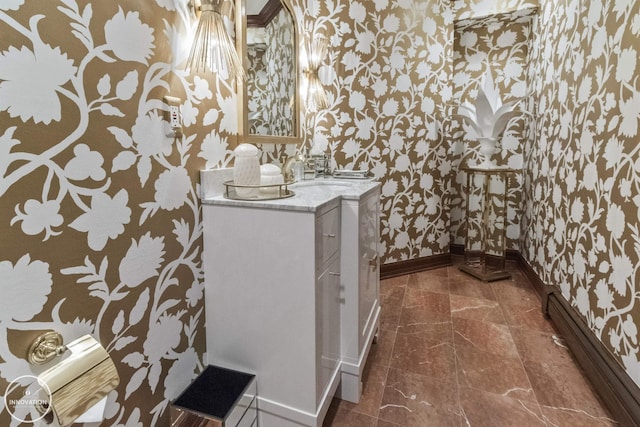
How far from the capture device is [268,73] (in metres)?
1.73

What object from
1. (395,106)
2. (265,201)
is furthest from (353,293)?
(395,106)

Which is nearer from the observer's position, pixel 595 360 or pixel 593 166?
pixel 595 360

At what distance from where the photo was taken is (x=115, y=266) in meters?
0.95

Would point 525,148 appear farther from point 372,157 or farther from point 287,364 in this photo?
point 287,364

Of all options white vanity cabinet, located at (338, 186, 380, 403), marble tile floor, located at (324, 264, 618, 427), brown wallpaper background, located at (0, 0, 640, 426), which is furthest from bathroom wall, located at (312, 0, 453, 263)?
white vanity cabinet, located at (338, 186, 380, 403)

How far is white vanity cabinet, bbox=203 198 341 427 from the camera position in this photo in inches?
45.4

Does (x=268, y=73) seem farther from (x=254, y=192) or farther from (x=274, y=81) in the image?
(x=254, y=192)

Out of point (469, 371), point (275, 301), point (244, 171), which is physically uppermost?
point (244, 171)

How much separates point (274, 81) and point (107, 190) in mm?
1154

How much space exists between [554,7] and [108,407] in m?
3.40

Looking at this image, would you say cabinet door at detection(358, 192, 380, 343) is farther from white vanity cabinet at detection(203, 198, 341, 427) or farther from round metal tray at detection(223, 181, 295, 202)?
round metal tray at detection(223, 181, 295, 202)

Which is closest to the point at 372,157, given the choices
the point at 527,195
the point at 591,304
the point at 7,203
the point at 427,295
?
the point at 427,295

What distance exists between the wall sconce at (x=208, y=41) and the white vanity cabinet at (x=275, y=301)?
53cm

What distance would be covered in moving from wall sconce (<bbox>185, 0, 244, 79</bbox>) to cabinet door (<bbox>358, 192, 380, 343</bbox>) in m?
0.84
